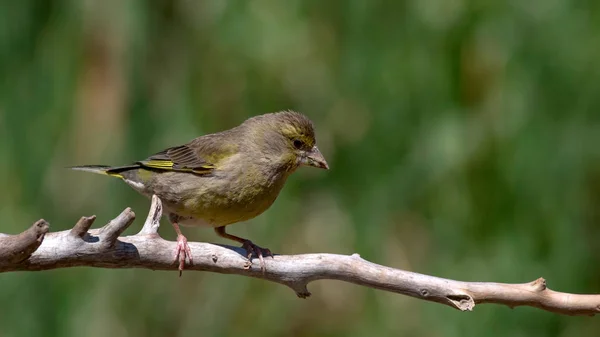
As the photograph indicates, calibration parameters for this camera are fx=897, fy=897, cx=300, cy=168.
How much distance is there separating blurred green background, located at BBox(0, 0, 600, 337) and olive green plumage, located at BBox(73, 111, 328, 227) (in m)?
1.24

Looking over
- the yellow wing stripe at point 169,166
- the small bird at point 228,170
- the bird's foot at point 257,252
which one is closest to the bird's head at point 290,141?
the small bird at point 228,170

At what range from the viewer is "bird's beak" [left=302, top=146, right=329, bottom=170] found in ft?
18.8

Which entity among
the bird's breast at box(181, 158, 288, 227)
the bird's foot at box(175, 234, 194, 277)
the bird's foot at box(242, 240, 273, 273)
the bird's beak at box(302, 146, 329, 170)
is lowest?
the bird's foot at box(175, 234, 194, 277)

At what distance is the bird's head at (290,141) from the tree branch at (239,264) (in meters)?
1.08

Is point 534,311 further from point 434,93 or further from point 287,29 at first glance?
point 287,29

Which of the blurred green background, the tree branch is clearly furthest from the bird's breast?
the blurred green background

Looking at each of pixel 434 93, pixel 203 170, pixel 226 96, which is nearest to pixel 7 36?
pixel 226 96

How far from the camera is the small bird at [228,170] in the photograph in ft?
17.7

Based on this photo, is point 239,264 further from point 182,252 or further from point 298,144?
point 298,144

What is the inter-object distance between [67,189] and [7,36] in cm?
129

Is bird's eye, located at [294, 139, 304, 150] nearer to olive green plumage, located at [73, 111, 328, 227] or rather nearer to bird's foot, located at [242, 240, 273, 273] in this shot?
olive green plumage, located at [73, 111, 328, 227]

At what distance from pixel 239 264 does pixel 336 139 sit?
284cm

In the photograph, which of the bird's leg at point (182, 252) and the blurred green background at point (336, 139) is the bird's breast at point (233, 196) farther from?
the blurred green background at point (336, 139)

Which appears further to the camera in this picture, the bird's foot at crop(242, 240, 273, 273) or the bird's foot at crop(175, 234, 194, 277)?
the bird's foot at crop(242, 240, 273, 273)
